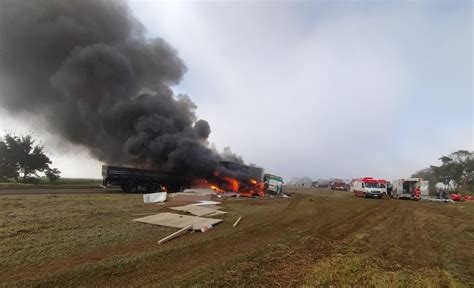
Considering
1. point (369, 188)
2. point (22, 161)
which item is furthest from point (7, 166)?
point (369, 188)

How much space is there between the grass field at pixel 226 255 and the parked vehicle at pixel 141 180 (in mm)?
15456

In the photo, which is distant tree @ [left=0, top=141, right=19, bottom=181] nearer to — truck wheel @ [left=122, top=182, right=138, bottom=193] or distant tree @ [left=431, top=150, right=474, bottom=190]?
truck wheel @ [left=122, top=182, right=138, bottom=193]

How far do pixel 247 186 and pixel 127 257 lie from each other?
25.4 metres

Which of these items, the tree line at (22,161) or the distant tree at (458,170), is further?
the distant tree at (458,170)

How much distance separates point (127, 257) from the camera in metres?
6.43

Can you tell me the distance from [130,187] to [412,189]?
109 feet

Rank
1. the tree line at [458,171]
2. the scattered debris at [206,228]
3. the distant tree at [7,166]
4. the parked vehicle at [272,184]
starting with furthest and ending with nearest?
the tree line at [458,171] < the distant tree at [7,166] < the parked vehicle at [272,184] < the scattered debris at [206,228]

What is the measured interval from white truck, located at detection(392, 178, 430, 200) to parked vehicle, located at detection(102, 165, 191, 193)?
87.7 feet

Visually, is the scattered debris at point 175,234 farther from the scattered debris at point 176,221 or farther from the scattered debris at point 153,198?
the scattered debris at point 153,198

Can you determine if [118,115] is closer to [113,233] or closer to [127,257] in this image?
[113,233]

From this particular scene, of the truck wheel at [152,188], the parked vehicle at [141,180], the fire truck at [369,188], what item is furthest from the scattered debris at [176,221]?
the fire truck at [369,188]

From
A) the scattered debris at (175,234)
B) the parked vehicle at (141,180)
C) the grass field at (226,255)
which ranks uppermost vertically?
the parked vehicle at (141,180)

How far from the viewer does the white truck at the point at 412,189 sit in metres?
32.8

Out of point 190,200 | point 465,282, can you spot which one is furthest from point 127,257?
point 190,200
